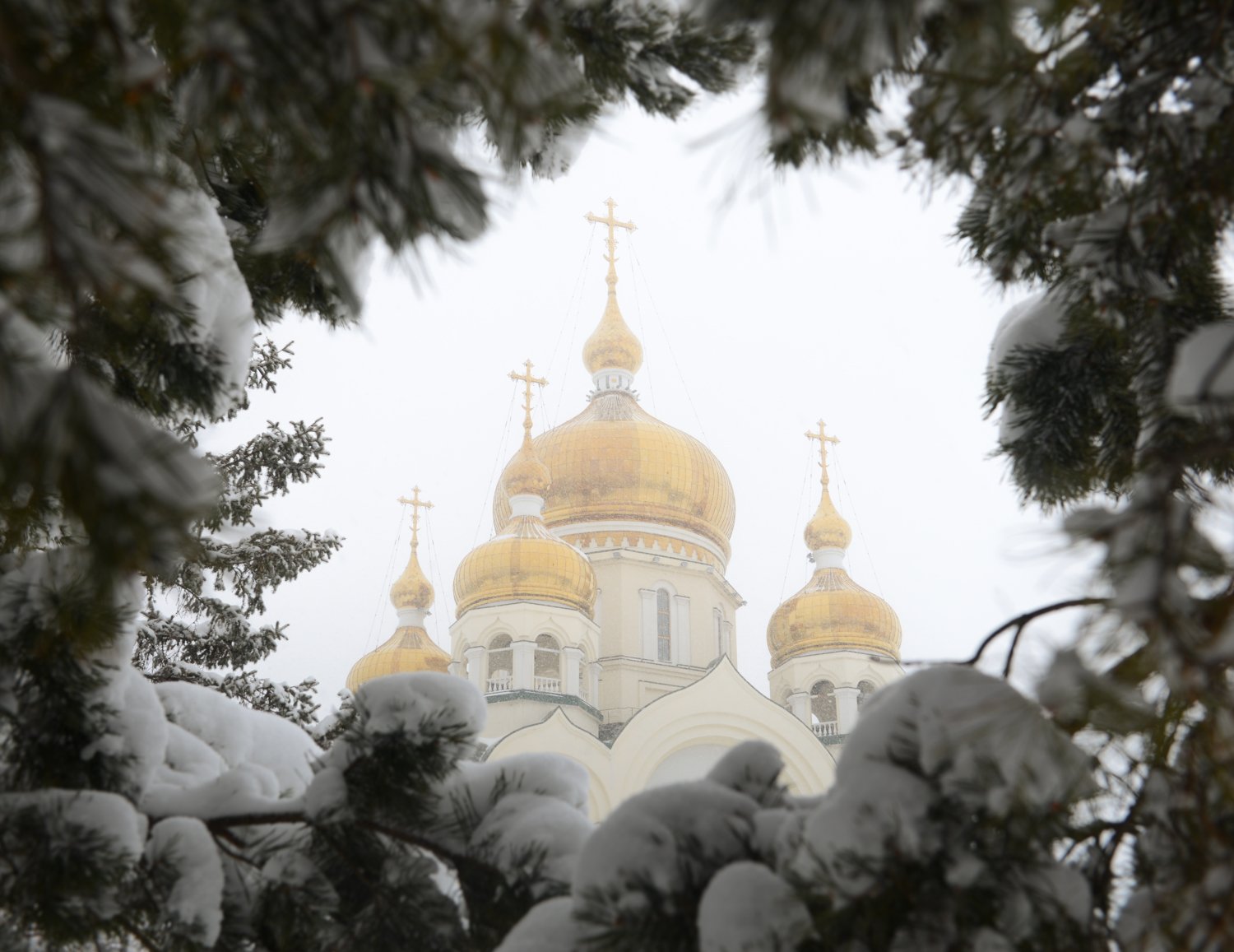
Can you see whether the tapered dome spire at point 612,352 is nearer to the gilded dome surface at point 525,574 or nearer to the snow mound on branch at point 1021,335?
the gilded dome surface at point 525,574

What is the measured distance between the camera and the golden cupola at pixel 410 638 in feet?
92.1

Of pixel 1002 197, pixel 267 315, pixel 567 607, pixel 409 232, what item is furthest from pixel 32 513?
pixel 567 607

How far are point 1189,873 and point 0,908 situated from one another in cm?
193

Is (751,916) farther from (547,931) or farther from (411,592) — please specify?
(411,592)

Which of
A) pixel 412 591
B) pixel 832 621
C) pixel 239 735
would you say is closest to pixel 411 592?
pixel 412 591

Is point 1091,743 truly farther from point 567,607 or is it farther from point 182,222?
point 567,607

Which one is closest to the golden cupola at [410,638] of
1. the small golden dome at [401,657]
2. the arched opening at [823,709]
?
the small golden dome at [401,657]

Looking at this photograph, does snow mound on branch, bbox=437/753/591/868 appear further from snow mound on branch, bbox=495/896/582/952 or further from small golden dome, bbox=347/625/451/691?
small golden dome, bbox=347/625/451/691

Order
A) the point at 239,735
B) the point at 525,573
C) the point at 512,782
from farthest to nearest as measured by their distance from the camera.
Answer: the point at 525,573, the point at 239,735, the point at 512,782

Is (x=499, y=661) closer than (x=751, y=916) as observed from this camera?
No

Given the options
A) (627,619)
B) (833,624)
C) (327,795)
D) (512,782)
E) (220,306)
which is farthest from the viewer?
(627,619)

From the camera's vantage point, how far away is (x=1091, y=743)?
177cm

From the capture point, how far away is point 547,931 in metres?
1.91

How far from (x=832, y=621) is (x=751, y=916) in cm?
2728
